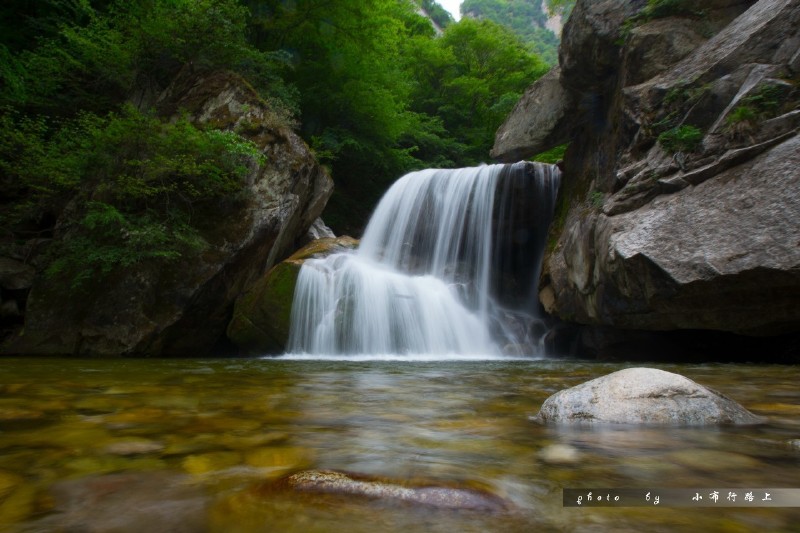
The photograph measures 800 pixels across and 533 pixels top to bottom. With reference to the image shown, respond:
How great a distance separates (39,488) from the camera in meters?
1.56

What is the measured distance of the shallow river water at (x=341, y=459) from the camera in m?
1.35

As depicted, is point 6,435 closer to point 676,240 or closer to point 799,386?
point 799,386

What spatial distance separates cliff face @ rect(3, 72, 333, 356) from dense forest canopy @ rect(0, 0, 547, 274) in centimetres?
40

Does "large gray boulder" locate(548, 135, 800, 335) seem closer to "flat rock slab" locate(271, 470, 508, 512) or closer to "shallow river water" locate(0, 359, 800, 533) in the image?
"shallow river water" locate(0, 359, 800, 533)

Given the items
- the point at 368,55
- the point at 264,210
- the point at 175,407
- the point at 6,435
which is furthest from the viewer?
the point at 368,55

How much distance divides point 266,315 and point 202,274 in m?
1.35

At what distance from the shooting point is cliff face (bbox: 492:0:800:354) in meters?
5.58

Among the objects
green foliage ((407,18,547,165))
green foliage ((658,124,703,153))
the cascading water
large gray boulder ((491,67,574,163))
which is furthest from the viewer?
green foliage ((407,18,547,165))

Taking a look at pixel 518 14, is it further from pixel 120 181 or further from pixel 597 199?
pixel 120 181

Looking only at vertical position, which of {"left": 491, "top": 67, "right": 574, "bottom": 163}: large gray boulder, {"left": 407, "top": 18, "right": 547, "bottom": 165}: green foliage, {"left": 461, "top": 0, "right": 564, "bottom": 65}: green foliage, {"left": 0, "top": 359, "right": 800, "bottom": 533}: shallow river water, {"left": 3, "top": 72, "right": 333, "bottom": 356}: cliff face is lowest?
{"left": 0, "top": 359, "right": 800, "bottom": 533}: shallow river water

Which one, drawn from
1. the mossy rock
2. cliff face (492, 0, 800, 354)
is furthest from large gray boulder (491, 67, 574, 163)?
the mossy rock

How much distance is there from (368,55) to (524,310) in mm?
8759

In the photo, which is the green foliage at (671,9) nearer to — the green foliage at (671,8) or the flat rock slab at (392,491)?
the green foliage at (671,8)

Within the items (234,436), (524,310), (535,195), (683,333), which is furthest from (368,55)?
(234,436)
